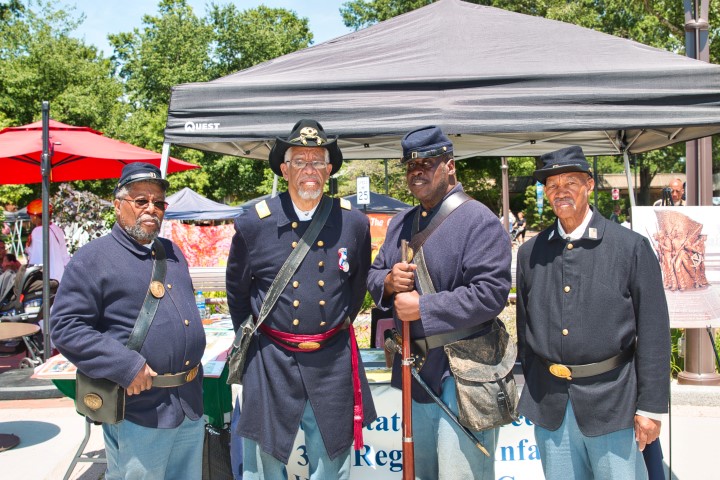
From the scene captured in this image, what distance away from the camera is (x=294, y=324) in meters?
2.69

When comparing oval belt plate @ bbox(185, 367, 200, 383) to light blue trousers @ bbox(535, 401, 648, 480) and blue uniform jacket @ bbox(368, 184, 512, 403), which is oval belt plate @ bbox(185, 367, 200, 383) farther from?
light blue trousers @ bbox(535, 401, 648, 480)

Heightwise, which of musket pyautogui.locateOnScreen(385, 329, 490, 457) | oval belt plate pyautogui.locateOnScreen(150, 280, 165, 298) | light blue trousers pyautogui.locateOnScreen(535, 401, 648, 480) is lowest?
light blue trousers pyautogui.locateOnScreen(535, 401, 648, 480)

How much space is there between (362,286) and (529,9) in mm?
29015

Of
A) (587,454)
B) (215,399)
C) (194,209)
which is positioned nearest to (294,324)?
(587,454)

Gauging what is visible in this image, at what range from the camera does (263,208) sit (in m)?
2.81

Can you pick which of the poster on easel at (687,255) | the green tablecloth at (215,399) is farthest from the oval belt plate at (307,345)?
the poster on easel at (687,255)

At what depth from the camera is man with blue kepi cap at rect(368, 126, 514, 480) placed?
8.41ft

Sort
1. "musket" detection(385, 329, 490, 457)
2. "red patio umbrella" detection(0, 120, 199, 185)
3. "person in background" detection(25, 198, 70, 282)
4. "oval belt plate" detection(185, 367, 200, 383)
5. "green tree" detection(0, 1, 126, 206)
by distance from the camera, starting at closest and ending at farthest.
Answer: "musket" detection(385, 329, 490, 457), "oval belt plate" detection(185, 367, 200, 383), "red patio umbrella" detection(0, 120, 199, 185), "person in background" detection(25, 198, 70, 282), "green tree" detection(0, 1, 126, 206)

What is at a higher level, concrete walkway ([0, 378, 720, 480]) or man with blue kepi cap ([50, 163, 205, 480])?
man with blue kepi cap ([50, 163, 205, 480])

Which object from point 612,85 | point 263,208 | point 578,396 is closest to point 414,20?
point 612,85

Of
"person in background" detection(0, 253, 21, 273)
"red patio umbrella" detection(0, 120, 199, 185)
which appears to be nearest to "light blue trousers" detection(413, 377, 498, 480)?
"red patio umbrella" detection(0, 120, 199, 185)

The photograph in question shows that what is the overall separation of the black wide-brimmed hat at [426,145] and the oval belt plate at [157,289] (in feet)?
4.00

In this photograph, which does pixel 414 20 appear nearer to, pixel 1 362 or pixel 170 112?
pixel 170 112

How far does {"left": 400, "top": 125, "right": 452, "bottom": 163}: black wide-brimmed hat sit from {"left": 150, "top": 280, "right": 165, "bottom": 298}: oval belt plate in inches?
48.0
